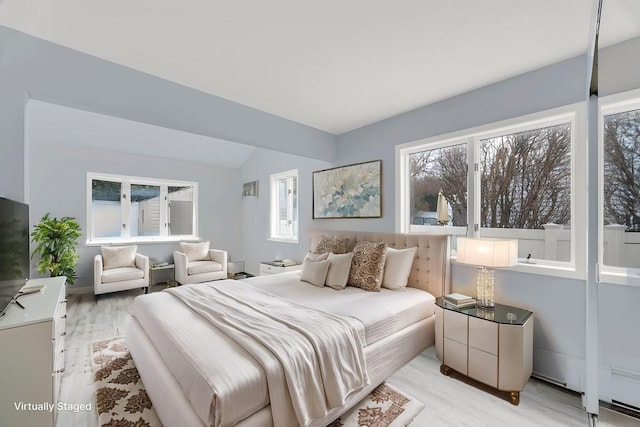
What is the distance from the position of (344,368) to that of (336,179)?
2.72 metres

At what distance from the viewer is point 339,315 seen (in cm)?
203

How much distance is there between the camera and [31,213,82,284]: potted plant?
11.8 feet

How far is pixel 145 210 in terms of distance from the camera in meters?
5.35

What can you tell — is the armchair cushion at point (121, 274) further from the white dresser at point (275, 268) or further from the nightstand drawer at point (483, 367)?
the nightstand drawer at point (483, 367)

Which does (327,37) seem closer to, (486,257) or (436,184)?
(436,184)

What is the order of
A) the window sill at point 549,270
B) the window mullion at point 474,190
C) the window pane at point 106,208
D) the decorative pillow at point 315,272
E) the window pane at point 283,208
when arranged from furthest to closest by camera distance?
the window pane at point 283,208
the window pane at point 106,208
the decorative pillow at point 315,272
the window mullion at point 474,190
the window sill at point 549,270

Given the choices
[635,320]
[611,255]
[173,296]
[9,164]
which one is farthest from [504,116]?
[9,164]

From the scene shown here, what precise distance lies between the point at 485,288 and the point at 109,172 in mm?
5828

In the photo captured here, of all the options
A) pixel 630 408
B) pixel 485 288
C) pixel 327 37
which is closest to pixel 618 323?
pixel 630 408

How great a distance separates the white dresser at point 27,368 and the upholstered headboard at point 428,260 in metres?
2.88

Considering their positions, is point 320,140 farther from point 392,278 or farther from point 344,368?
point 344,368

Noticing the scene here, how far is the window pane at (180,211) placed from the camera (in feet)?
18.4

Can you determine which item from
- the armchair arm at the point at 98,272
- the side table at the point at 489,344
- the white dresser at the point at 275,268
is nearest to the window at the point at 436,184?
the side table at the point at 489,344

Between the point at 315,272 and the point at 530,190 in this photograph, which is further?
the point at 315,272
